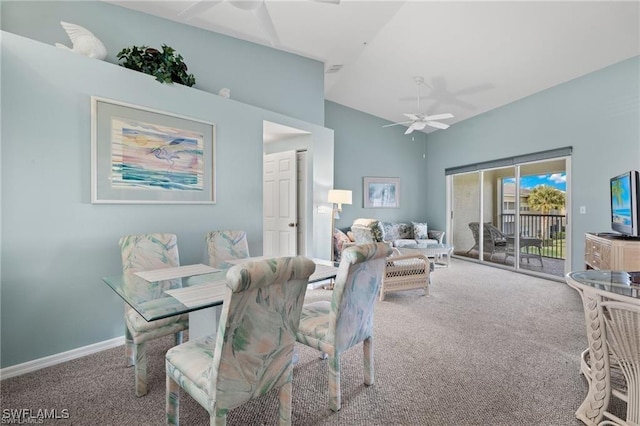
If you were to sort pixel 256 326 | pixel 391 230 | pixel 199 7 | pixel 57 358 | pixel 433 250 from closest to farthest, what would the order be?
pixel 256 326 < pixel 57 358 < pixel 199 7 < pixel 433 250 < pixel 391 230

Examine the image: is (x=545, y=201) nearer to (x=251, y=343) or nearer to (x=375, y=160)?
(x=375, y=160)

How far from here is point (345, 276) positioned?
1703mm

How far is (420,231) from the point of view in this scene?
7211mm

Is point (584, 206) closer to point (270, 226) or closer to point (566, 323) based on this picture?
point (566, 323)

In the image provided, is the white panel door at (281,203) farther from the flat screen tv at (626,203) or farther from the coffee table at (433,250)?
the flat screen tv at (626,203)

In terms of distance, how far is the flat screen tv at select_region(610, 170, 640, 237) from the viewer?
3002 millimetres

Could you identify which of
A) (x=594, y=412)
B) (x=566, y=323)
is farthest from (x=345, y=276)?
(x=566, y=323)

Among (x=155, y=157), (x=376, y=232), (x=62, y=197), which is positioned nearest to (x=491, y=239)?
(x=376, y=232)

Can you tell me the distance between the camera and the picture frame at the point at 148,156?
2596 mm

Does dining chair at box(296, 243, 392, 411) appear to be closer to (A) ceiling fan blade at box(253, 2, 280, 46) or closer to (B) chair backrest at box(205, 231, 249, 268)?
(B) chair backrest at box(205, 231, 249, 268)

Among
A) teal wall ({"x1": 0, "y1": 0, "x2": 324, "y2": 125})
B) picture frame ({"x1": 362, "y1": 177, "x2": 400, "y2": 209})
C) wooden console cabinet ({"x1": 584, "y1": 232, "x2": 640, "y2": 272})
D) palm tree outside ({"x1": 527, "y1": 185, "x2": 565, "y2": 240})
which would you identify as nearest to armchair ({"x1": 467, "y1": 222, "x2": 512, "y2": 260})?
palm tree outside ({"x1": 527, "y1": 185, "x2": 565, "y2": 240})

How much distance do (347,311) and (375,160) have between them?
5934mm

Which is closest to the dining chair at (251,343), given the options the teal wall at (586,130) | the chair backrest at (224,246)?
the chair backrest at (224,246)

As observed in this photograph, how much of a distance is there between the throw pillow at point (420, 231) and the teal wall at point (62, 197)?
205 inches
